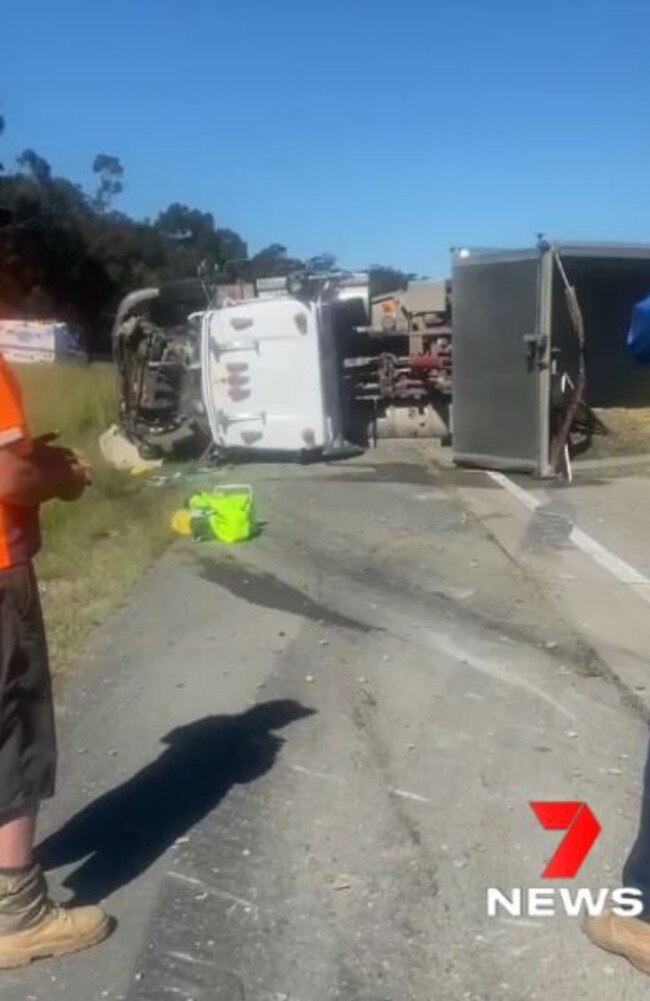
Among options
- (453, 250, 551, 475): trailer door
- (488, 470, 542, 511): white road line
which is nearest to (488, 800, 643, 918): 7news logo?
(488, 470, 542, 511): white road line

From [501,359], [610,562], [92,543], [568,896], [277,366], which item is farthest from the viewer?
[277,366]

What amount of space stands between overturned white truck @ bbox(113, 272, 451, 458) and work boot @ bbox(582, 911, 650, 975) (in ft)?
38.3

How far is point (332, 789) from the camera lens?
519 centimetres

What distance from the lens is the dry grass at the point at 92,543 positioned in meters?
8.24

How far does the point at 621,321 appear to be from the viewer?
19.0 meters

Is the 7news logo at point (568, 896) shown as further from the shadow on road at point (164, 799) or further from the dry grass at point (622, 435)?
the dry grass at point (622, 435)

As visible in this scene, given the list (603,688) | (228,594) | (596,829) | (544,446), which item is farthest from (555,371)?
(596,829)

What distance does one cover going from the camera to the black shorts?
12.7ft

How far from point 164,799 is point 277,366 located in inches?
419

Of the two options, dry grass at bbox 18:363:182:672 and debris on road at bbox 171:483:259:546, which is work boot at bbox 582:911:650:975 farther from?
debris on road at bbox 171:483:259:546

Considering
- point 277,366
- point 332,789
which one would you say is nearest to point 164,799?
point 332,789

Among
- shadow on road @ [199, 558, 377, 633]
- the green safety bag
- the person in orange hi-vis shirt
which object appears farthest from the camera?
Answer: the green safety bag

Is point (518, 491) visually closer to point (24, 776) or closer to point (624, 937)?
point (624, 937)

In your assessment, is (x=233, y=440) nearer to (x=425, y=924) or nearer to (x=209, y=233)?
(x=425, y=924)
